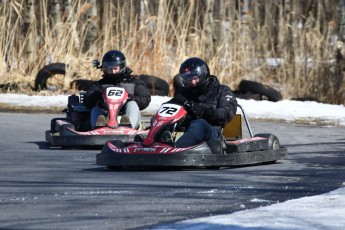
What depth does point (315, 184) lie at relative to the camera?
9578 millimetres

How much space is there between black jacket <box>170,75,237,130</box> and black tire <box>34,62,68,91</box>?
8.44 meters

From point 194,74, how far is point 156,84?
8.18 meters

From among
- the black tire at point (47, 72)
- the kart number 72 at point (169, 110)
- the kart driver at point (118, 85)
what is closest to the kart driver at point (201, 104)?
the kart number 72 at point (169, 110)

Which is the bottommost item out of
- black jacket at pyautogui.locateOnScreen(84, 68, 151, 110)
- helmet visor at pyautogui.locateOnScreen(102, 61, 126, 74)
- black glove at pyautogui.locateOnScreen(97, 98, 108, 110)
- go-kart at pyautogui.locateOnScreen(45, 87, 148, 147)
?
go-kart at pyautogui.locateOnScreen(45, 87, 148, 147)

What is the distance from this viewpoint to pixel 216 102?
1138 cm

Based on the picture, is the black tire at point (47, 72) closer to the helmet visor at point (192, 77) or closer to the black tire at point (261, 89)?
the black tire at point (261, 89)

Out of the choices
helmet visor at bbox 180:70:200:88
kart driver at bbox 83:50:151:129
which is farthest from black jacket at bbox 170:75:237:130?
kart driver at bbox 83:50:151:129

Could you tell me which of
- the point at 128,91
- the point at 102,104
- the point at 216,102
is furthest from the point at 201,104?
the point at 128,91

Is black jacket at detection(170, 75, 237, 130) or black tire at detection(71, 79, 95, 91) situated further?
black tire at detection(71, 79, 95, 91)

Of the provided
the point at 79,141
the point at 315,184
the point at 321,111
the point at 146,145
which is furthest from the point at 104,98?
the point at 321,111

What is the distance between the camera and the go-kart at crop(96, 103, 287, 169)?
10.4 metres

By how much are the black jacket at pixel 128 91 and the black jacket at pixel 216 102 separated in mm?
2208

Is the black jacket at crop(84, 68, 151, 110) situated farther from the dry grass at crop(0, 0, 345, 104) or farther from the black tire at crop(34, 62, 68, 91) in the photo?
the dry grass at crop(0, 0, 345, 104)

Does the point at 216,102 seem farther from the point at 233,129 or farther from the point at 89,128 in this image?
the point at 89,128
